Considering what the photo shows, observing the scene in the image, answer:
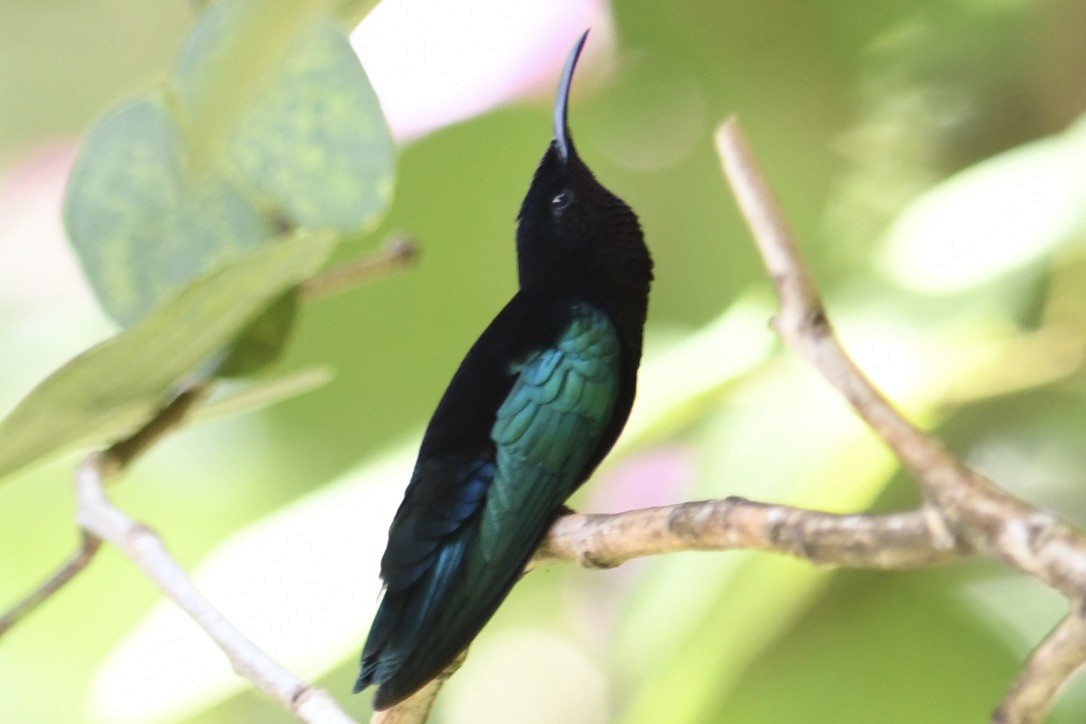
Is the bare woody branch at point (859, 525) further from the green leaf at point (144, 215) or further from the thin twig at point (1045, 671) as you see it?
the green leaf at point (144, 215)

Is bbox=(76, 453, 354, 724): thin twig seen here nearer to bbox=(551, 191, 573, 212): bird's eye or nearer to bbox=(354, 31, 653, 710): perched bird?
bbox=(354, 31, 653, 710): perched bird

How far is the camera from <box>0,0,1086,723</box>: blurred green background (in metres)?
0.88

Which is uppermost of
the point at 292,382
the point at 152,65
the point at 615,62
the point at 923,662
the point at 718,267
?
the point at 152,65

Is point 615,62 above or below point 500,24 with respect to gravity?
below

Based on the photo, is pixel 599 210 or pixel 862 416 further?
pixel 599 210

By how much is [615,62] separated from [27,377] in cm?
73

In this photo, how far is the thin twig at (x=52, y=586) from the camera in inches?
20.6

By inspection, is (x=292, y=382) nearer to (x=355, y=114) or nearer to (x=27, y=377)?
(x=355, y=114)

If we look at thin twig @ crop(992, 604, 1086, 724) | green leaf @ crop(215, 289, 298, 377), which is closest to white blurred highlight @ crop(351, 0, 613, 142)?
green leaf @ crop(215, 289, 298, 377)

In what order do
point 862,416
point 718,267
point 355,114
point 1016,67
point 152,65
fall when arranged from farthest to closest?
1. point 152,65
2. point 718,267
3. point 1016,67
4. point 355,114
5. point 862,416

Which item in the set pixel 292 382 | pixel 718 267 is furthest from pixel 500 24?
pixel 292 382

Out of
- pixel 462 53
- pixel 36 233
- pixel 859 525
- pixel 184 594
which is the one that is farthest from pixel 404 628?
pixel 36 233

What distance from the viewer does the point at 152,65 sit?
4.29 feet

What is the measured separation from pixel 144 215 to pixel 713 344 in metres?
0.53
